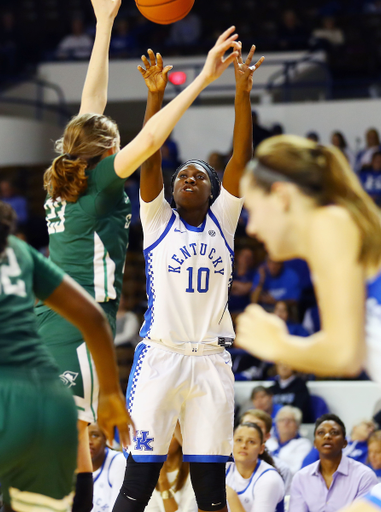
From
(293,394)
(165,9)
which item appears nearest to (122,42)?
(293,394)

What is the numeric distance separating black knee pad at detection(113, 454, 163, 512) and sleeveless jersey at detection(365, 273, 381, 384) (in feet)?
5.68

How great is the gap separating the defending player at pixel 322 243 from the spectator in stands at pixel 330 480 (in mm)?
3215

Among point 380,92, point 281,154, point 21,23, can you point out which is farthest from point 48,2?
point 281,154

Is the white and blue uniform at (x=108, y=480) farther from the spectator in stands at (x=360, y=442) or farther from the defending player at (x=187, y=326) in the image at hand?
the spectator in stands at (x=360, y=442)

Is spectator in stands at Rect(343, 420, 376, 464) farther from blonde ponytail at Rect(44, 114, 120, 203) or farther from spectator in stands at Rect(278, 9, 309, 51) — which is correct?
spectator in stands at Rect(278, 9, 309, 51)

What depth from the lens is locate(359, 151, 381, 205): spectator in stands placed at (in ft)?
37.2

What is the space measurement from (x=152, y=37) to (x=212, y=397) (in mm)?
13027

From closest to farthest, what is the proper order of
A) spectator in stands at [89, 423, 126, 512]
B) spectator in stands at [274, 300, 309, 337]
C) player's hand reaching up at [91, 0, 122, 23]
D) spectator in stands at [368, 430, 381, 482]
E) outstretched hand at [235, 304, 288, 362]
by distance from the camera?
outstretched hand at [235, 304, 288, 362], player's hand reaching up at [91, 0, 122, 23], spectator in stands at [89, 423, 126, 512], spectator in stands at [368, 430, 381, 482], spectator in stands at [274, 300, 309, 337]

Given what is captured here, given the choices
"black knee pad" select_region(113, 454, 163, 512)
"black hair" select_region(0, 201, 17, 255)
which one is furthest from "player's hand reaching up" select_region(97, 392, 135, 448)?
"black knee pad" select_region(113, 454, 163, 512)

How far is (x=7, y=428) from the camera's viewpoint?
2428mm

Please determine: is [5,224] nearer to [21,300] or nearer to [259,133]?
[21,300]

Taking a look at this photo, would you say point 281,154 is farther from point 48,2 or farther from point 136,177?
point 48,2

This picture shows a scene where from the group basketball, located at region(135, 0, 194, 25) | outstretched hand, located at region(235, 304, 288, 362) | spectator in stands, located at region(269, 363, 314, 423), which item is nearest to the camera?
outstretched hand, located at region(235, 304, 288, 362)

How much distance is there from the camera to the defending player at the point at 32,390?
2449mm
